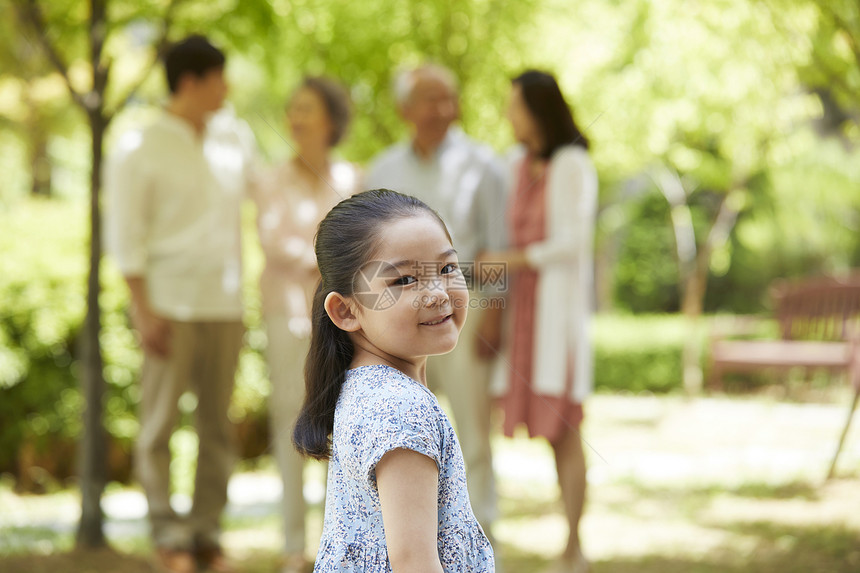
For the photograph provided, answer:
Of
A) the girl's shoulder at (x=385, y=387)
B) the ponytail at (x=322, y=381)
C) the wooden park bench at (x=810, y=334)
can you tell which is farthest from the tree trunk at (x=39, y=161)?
the girl's shoulder at (x=385, y=387)

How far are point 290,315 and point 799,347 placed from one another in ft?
26.0

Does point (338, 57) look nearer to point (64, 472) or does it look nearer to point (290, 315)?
point (290, 315)

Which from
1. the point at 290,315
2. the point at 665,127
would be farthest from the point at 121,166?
the point at 665,127

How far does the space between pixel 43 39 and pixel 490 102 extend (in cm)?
313

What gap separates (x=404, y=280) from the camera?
1348 millimetres

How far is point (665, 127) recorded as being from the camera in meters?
9.34

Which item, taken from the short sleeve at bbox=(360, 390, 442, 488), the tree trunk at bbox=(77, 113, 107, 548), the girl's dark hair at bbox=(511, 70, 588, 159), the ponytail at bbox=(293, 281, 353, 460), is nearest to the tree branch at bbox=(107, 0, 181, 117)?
the tree trunk at bbox=(77, 113, 107, 548)

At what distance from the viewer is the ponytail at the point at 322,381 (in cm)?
146

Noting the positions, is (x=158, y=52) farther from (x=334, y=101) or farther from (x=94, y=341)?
(x=94, y=341)

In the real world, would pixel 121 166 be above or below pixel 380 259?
above

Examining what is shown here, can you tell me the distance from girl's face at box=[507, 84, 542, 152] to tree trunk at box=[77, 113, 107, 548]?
206 centimetres

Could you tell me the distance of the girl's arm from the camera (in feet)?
4.02

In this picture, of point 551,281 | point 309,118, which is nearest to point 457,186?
point 551,281

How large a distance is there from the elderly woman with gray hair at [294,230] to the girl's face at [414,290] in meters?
2.42
